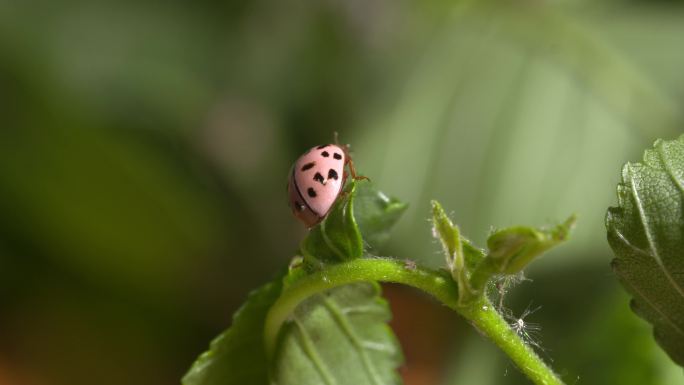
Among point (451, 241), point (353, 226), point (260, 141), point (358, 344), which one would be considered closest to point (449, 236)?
point (451, 241)

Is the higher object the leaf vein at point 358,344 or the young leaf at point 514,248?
the young leaf at point 514,248

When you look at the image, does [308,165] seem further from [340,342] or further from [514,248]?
[514,248]

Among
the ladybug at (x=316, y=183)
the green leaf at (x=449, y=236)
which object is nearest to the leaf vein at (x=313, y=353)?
the ladybug at (x=316, y=183)

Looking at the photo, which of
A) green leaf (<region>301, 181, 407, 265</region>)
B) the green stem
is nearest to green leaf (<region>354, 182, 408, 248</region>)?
green leaf (<region>301, 181, 407, 265</region>)

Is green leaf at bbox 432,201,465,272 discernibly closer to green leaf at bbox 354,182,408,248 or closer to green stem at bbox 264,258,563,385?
green stem at bbox 264,258,563,385

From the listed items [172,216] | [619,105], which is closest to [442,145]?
[619,105]

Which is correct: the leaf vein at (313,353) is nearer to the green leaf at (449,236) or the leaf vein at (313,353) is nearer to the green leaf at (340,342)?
the green leaf at (340,342)

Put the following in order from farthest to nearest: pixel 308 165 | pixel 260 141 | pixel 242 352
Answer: pixel 260 141 → pixel 308 165 → pixel 242 352
